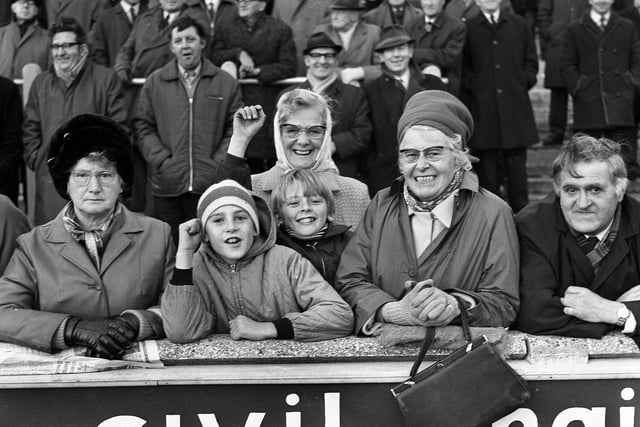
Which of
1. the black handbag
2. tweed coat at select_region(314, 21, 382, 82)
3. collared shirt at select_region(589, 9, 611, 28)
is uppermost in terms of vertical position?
collared shirt at select_region(589, 9, 611, 28)

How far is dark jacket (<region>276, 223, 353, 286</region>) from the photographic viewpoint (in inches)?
210

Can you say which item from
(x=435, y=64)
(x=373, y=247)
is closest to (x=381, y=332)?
(x=373, y=247)

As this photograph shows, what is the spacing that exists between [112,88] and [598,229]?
447cm

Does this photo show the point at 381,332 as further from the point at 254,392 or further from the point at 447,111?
the point at 447,111

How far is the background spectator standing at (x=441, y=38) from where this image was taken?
9.32 metres

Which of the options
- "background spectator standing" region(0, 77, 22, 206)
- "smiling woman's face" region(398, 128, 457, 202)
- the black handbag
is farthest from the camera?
"background spectator standing" region(0, 77, 22, 206)

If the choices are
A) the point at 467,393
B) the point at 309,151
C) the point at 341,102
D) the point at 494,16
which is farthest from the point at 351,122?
the point at 467,393

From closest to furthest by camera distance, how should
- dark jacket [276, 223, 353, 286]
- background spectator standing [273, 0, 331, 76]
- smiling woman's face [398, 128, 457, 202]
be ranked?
smiling woman's face [398, 128, 457, 202] → dark jacket [276, 223, 353, 286] → background spectator standing [273, 0, 331, 76]

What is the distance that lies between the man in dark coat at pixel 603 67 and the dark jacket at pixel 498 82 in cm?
47

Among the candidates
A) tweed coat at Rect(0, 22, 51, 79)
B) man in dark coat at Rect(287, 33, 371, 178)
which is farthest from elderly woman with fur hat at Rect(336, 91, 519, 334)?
tweed coat at Rect(0, 22, 51, 79)

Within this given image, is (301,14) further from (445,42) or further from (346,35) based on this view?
(445,42)

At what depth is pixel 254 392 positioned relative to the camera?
15.5ft

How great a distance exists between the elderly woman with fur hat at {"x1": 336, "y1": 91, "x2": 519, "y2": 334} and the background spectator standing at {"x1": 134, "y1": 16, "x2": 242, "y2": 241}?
Answer: 124 inches

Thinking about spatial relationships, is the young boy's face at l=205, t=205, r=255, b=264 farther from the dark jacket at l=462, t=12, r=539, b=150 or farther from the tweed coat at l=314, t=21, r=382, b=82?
the dark jacket at l=462, t=12, r=539, b=150
